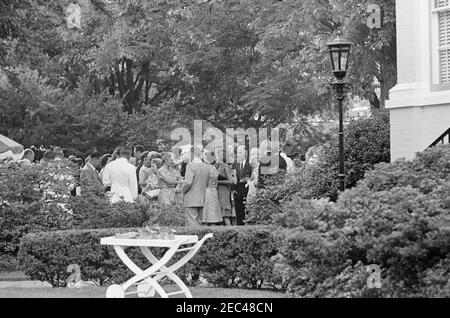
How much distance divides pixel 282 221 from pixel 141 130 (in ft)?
78.9

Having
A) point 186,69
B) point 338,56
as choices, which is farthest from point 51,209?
point 186,69

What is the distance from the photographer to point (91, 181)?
18.6 metres

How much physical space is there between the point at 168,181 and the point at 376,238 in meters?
10.7

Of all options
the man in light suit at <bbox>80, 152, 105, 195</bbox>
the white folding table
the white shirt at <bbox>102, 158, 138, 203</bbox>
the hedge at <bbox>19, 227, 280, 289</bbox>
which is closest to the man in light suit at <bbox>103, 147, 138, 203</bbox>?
the white shirt at <bbox>102, 158, 138, 203</bbox>

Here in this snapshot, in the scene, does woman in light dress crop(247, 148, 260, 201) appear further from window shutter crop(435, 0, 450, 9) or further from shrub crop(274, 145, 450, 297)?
shrub crop(274, 145, 450, 297)

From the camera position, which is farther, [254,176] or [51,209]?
[254,176]

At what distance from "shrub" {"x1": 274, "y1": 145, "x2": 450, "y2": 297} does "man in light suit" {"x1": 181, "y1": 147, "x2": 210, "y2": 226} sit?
8536mm

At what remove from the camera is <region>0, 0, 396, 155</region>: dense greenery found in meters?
26.0

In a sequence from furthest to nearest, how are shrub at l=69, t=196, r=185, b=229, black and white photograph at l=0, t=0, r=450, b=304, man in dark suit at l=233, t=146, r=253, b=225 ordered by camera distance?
man in dark suit at l=233, t=146, r=253, b=225
shrub at l=69, t=196, r=185, b=229
black and white photograph at l=0, t=0, r=450, b=304

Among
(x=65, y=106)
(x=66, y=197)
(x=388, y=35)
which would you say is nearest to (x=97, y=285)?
(x=66, y=197)

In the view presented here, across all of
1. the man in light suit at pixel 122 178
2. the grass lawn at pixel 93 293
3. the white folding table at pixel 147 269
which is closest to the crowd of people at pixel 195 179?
the man in light suit at pixel 122 178

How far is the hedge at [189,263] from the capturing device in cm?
1389

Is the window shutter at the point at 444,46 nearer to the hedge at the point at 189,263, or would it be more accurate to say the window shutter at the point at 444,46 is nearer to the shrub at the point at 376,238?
the hedge at the point at 189,263

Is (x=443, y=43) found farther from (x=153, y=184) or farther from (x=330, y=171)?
(x=153, y=184)
